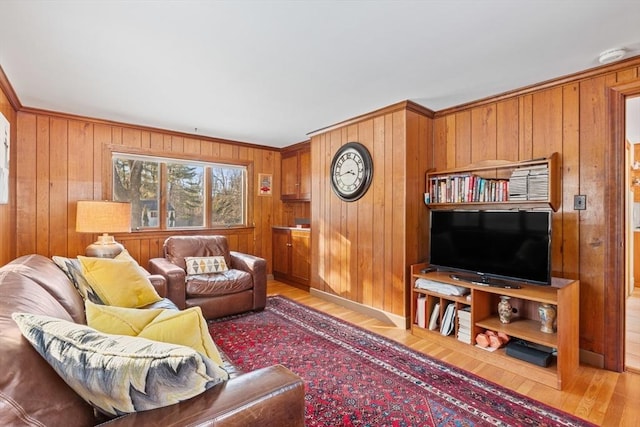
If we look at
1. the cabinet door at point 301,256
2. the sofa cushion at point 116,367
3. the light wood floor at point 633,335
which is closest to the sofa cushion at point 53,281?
the sofa cushion at point 116,367

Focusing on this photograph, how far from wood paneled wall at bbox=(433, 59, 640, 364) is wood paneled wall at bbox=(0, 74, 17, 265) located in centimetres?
432

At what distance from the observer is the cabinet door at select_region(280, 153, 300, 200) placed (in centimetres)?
511

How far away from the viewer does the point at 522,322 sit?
2.58 metres

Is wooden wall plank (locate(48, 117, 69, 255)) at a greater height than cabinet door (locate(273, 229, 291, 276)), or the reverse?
wooden wall plank (locate(48, 117, 69, 255))

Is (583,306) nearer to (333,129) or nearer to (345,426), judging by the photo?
(345,426)

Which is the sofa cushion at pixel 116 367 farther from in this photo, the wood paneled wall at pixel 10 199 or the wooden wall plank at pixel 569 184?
the wooden wall plank at pixel 569 184

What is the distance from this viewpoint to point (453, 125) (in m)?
3.28

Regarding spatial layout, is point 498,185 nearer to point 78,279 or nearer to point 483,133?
point 483,133

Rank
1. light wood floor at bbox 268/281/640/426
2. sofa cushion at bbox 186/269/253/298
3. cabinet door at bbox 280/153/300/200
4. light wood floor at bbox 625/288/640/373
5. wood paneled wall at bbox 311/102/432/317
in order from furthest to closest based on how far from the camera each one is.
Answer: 1. cabinet door at bbox 280/153/300/200
2. sofa cushion at bbox 186/269/253/298
3. wood paneled wall at bbox 311/102/432/317
4. light wood floor at bbox 625/288/640/373
5. light wood floor at bbox 268/281/640/426

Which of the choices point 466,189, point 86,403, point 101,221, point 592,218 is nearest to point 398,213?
point 466,189

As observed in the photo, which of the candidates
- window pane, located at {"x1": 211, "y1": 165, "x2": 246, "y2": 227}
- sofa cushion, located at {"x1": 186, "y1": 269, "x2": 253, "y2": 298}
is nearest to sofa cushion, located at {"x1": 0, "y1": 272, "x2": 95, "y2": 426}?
sofa cushion, located at {"x1": 186, "y1": 269, "x2": 253, "y2": 298}

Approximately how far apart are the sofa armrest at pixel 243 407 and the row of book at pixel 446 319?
2.09m

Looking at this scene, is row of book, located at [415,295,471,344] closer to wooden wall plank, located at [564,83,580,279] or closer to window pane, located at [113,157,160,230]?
wooden wall plank, located at [564,83,580,279]

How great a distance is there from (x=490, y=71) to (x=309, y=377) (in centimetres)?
268
